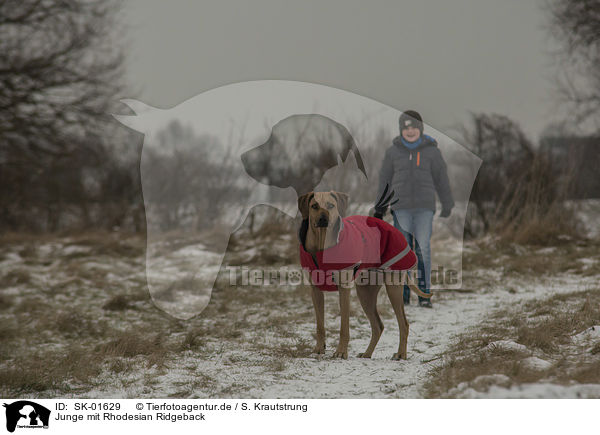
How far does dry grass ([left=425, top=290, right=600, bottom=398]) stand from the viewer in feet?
9.15

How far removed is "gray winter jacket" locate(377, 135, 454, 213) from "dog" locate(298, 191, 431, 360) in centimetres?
44

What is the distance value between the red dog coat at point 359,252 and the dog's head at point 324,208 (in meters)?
0.08

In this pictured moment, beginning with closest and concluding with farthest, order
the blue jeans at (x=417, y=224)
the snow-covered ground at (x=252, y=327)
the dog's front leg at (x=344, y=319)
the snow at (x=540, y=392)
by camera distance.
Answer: the snow at (x=540, y=392) → the snow-covered ground at (x=252, y=327) → the dog's front leg at (x=344, y=319) → the blue jeans at (x=417, y=224)

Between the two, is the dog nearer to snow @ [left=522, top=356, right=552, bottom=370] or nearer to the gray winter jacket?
the gray winter jacket

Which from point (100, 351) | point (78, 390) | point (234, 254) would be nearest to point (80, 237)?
point (234, 254)

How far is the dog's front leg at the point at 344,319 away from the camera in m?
3.33

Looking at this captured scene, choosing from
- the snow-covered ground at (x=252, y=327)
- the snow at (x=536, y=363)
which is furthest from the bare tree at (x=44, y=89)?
the snow at (x=536, y=363)

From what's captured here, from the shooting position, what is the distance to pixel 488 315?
532 centimetres

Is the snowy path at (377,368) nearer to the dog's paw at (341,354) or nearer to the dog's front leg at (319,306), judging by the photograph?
the dog's paw at (341,354)

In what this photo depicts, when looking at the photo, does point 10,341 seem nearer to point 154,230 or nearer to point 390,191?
point 154,230

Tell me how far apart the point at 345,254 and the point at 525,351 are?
4.76 feet

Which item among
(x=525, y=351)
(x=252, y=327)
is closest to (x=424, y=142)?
(x=525, y=351)

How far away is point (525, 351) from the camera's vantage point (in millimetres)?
3375

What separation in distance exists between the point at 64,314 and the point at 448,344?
4.66 metres
